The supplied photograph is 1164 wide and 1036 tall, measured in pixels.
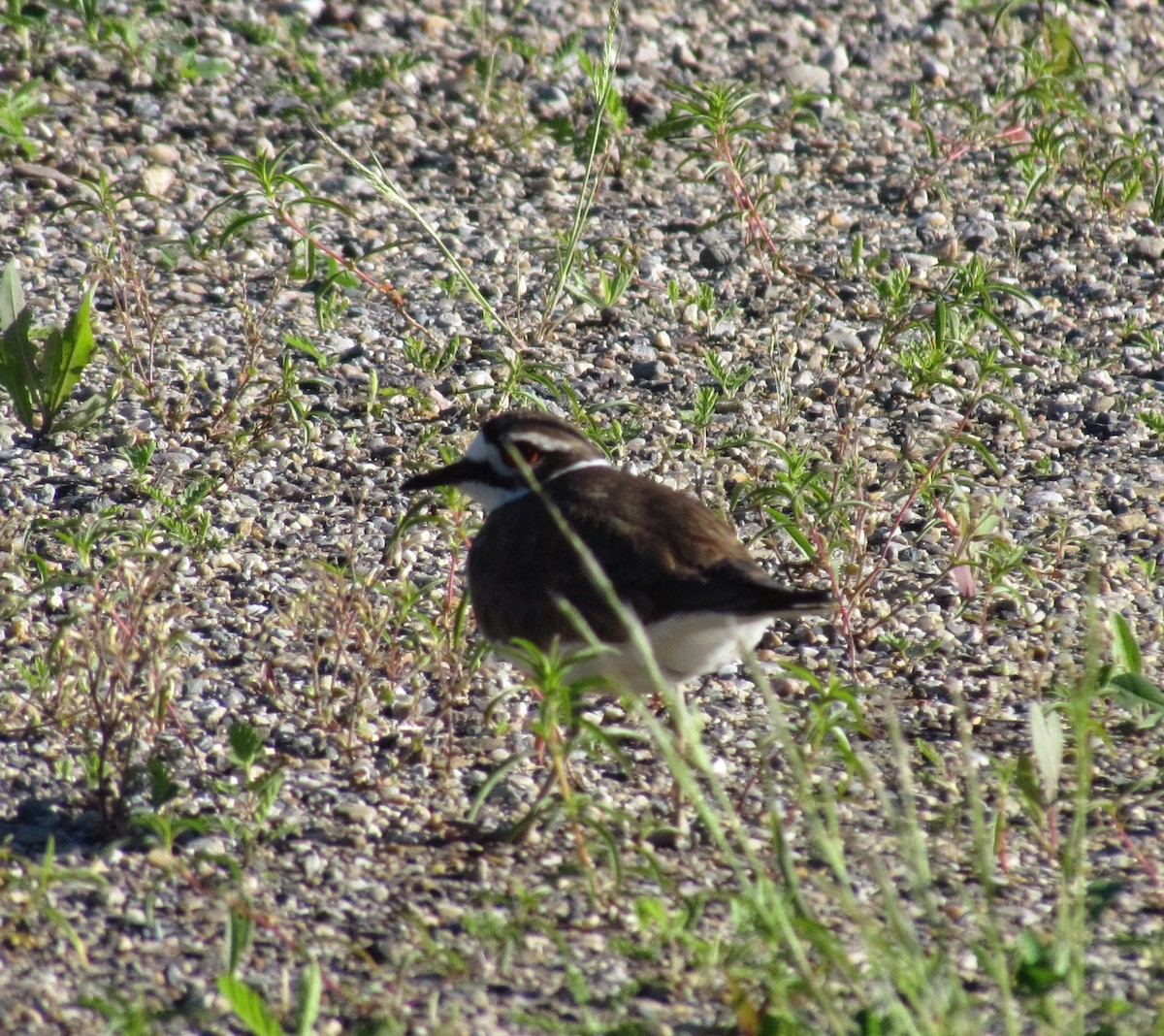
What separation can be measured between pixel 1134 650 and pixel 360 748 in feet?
8.46

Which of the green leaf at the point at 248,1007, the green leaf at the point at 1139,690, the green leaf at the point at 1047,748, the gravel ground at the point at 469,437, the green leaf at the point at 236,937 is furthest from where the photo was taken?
the green leaf at the point at 1139,690

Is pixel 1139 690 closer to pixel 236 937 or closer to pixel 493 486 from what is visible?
pixel 493 486

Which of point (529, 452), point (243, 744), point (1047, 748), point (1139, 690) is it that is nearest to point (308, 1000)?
point (243, 744)

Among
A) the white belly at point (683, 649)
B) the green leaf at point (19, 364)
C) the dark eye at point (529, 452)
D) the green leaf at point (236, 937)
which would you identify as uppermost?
the dark eye at point (529, 452)

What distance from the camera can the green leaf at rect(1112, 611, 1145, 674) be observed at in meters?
5.41

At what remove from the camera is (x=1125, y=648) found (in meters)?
5.43

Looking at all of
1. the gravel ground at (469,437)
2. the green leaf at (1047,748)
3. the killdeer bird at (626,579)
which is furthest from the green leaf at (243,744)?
the green leaf at (1047,748)

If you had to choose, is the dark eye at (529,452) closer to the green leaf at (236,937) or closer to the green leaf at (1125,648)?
the green leaf at (1125,648)

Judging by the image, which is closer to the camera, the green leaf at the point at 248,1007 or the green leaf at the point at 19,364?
the green leaf at the point at 248,1007

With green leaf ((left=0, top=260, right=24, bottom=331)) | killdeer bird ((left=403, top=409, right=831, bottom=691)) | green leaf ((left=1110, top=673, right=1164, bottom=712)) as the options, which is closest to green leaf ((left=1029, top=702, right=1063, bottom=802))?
killdeer bird ((left=403, top=409, right=831, bottom=691))

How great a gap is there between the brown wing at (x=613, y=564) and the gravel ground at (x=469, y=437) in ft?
0.94

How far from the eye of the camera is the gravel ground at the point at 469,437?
4332 mm

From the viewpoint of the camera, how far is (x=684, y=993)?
4016mm

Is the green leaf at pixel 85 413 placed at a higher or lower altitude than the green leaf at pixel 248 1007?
higher
